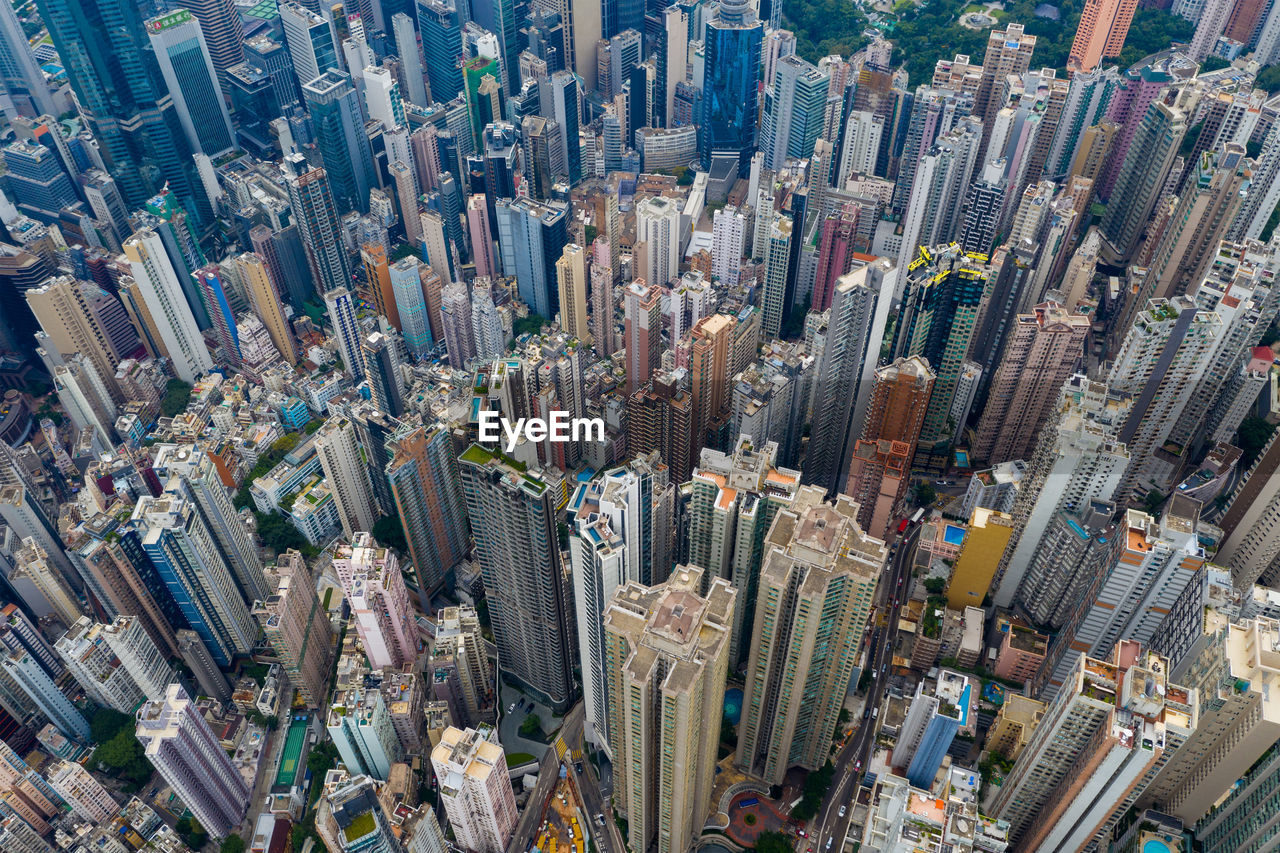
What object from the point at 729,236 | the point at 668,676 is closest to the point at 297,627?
the point at 668,676

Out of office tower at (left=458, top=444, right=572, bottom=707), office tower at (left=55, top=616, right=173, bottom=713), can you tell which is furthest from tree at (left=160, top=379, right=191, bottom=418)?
office tower at (left=458, top=444, right=572, bottom=707)

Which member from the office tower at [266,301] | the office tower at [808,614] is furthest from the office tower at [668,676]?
the office tower at [266,301]

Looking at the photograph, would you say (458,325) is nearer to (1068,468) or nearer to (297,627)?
(297,627)

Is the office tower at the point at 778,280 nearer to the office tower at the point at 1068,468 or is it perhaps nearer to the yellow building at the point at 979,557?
the office tower at the point at 1068,468

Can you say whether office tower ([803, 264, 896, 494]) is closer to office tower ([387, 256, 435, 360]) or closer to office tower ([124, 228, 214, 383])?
office tower ([387, 256, 435, 360])

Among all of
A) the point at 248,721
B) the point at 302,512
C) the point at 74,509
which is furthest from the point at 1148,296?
the point at 74,509

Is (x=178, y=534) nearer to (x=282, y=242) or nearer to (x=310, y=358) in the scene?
(x=310, y=358)
